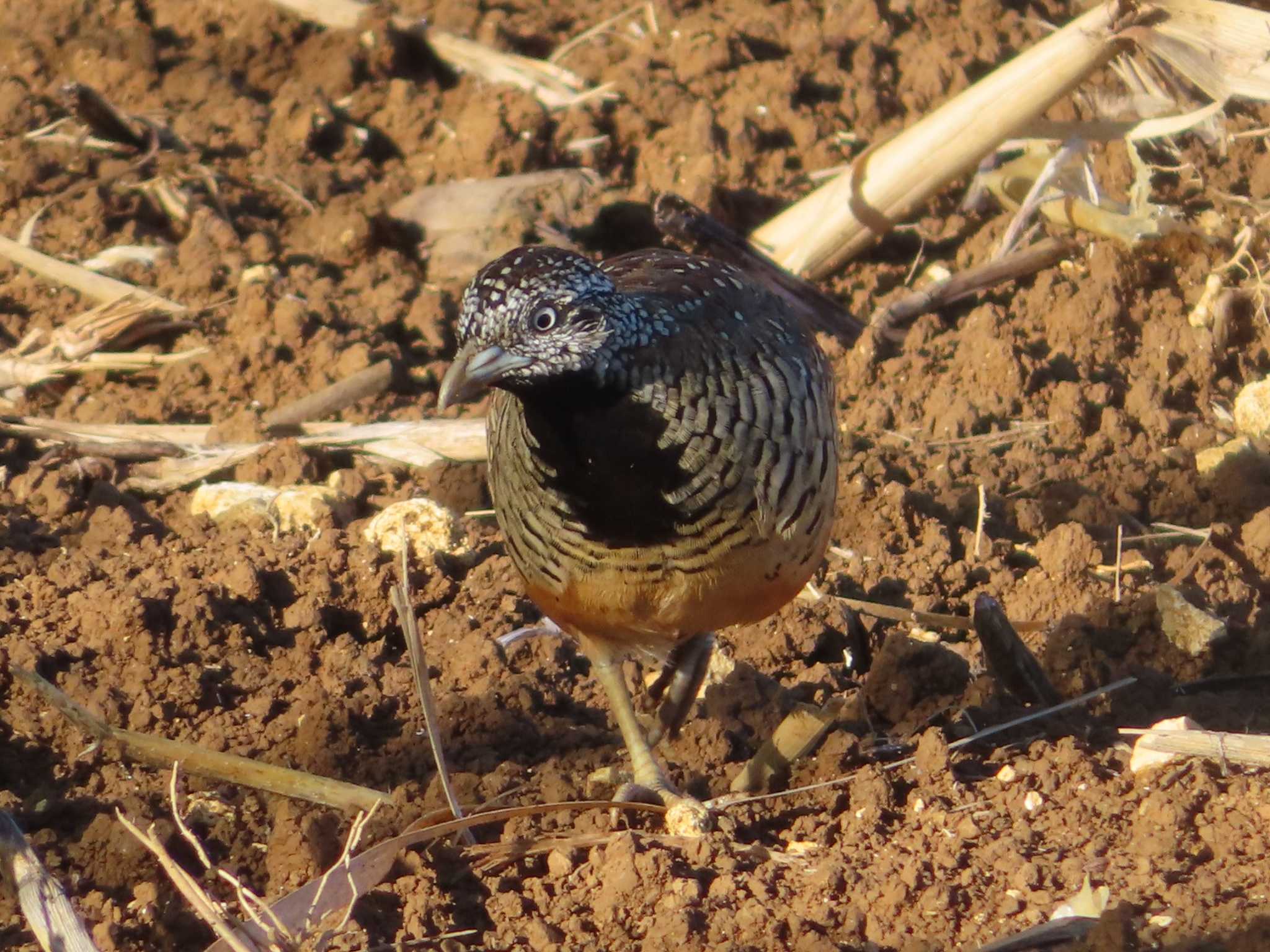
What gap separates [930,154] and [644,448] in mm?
3322

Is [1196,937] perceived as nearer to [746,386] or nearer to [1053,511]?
[746,386]

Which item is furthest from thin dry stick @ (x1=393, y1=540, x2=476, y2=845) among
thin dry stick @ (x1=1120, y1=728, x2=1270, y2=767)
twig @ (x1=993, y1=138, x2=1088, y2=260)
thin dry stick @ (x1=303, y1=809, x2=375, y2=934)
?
Result: twig @ (x1=993, y1=138, x2=1088, y2=260)

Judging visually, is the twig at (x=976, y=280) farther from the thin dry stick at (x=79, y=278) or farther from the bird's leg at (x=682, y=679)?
the thin dry stick at (x=79, y=278)

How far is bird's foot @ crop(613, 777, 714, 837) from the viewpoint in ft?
13.4

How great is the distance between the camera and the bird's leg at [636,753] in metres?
4.14

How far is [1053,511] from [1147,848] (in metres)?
2.00

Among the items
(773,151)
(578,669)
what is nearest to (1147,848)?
(578,669)

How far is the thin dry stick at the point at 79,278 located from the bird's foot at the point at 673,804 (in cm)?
319

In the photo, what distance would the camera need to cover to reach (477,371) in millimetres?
3539

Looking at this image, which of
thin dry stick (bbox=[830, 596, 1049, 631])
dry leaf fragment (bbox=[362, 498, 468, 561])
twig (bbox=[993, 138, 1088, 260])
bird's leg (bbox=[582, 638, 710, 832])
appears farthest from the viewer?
twig (bbox=[993, 138, 1088, 260])

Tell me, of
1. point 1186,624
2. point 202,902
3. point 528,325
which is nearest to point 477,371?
point 528,325

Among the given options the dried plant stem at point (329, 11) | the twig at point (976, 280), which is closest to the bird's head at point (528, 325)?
the twig at point (976, 280)

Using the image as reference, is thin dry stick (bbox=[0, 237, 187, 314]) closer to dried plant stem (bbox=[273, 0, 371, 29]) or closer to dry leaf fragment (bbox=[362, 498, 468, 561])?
dry leaf fragment (bbox=[362, 498, 468, 561])

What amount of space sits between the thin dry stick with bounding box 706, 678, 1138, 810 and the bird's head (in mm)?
1298
